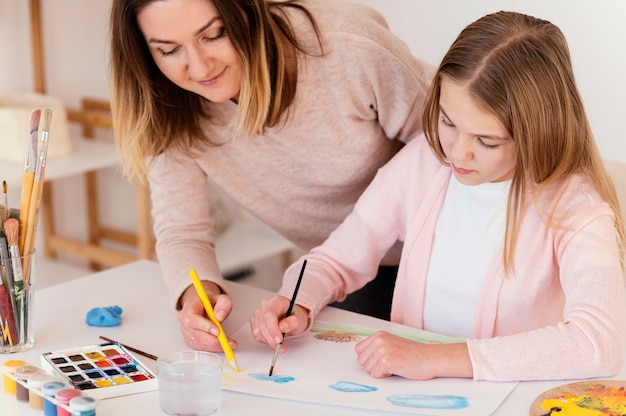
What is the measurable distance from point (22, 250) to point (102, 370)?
0.71ft

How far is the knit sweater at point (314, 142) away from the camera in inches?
59.7

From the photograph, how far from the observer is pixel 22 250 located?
1.29 m

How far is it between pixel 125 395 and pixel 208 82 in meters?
0.51

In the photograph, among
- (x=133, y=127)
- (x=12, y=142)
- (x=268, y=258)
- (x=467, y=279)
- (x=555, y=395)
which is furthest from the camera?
(x=268, y=258)

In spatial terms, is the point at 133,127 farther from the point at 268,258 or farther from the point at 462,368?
the point at 268,258

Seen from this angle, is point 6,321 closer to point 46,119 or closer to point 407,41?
point 46,119

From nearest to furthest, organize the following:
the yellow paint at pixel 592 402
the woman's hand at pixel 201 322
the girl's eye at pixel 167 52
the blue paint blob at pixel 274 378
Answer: the yellow paint at pixel 592 402
the blue paint blob at pixel 274 378
the woman's hand at pixel 201 322
the girl's eye at pixel 167 52

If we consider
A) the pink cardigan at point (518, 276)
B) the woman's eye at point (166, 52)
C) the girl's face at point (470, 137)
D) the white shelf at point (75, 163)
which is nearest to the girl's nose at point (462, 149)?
the girl's face at point (470, 137)

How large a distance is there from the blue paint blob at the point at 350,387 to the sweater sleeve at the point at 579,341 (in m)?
0.14

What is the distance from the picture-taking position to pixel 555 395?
44.7 inches

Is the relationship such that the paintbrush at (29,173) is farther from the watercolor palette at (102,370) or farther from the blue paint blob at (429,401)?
the blue paint blob at (429,401)

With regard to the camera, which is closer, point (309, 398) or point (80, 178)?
point (309, 398)

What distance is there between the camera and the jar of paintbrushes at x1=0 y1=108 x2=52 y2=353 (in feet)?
4.13

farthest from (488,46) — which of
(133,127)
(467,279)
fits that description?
(133,127)
